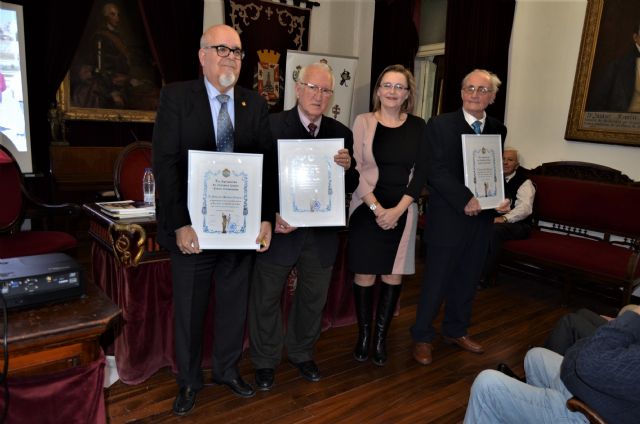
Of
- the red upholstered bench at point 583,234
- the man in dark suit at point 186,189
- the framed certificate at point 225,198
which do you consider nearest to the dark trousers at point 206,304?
the man in dark suit at point 186,189

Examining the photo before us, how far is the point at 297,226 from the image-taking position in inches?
88.3

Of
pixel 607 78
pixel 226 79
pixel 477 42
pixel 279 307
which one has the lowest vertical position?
pixel 279 307

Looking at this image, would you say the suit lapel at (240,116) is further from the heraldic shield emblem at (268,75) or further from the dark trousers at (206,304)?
the heraldic shield emblem at (268,75)

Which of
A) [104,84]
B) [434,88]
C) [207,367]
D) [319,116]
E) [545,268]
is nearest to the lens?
[319,116]

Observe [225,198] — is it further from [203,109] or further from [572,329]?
[572,329]

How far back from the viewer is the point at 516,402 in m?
1.57

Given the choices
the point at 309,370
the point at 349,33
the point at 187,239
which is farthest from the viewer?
the point at 349,33

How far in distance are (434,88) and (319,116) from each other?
5.22m

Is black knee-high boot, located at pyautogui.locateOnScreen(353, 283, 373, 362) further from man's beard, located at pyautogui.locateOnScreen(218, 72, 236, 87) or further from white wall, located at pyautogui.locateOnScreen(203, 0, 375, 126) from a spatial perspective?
white wall, located at pyautogui.locateOnScreen(203, 0, 375, 126)

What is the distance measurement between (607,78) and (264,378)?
4.05 metres

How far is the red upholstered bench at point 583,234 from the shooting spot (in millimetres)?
3732

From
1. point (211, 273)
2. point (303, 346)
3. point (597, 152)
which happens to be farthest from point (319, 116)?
point (597, 152)

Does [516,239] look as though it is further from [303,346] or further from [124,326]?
[124,326]

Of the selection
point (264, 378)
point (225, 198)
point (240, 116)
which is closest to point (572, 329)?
point (264, 378)
